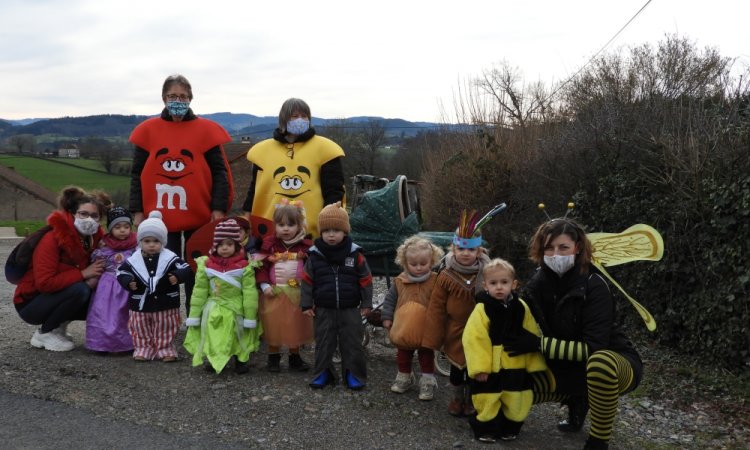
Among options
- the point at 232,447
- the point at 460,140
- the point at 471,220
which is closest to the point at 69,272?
the point at 232,447

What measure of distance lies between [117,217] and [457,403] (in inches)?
131

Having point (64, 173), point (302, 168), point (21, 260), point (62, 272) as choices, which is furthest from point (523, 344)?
point (64, 173)

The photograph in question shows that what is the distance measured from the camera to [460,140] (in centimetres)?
1366

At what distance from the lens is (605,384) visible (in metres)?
3.78

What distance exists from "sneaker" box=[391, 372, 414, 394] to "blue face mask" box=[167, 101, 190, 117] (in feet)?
9.80

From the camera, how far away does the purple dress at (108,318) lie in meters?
5.54

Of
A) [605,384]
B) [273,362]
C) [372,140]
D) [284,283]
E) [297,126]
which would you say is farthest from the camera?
[372,140]

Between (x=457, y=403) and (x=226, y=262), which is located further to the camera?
(x=226, y=262)

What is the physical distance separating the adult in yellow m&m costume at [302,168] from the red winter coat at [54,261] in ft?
5.13

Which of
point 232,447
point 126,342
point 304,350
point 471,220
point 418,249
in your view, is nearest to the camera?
point 232,447

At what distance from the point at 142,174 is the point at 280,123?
137cm

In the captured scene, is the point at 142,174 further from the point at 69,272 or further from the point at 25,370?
the point at 25,370

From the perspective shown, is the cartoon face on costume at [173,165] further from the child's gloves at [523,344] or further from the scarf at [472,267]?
the child's gloves at [523,344]

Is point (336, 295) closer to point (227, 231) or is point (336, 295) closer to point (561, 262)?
point (227, 231)
